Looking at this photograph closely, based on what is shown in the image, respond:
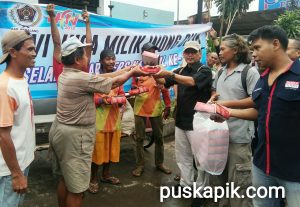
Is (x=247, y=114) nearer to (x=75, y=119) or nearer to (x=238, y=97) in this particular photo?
(x=238, y=97)

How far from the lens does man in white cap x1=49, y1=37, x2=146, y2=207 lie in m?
2.72

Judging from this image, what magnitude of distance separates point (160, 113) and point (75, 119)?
6.61 ft

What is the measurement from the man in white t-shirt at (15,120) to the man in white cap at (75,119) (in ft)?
1.60

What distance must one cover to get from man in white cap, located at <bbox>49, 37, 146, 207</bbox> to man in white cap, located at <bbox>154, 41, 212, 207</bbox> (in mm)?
1035

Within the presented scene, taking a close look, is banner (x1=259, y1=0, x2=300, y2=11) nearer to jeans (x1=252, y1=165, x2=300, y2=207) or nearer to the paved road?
the paved road

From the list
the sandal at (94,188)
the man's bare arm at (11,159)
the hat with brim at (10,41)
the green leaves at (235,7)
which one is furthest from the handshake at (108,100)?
the green leaves at (235,7)

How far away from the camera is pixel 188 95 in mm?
3707

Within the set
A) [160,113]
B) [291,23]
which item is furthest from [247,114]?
[291,23]

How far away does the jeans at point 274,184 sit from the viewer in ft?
6.91

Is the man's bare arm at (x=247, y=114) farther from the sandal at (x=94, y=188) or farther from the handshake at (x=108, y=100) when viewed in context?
the sandal at (x=94, y=188)

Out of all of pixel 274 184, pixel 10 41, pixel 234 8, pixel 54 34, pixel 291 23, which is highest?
pixel 234 8

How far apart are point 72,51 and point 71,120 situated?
0.63 metres

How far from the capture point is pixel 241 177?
3.07 m

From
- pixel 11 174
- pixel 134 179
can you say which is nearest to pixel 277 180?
pixel 11 174
